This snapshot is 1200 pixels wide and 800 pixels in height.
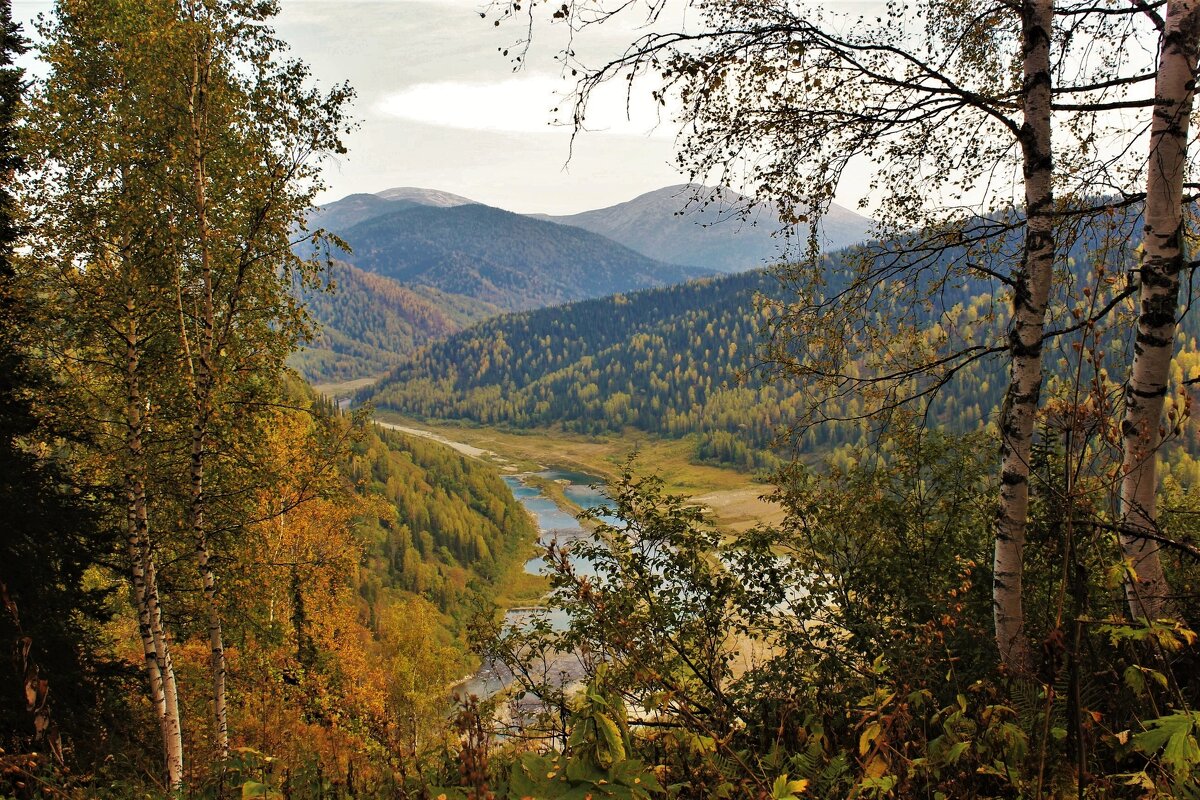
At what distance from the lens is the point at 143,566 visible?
10953 mm

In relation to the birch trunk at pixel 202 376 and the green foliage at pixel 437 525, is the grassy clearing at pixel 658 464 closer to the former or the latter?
the green foliage at pixel 437 525

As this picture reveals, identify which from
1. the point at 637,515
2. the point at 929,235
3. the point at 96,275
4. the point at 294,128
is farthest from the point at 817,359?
the point at 96,275

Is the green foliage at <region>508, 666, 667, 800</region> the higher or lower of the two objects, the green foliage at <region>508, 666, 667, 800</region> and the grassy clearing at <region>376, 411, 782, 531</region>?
the higher

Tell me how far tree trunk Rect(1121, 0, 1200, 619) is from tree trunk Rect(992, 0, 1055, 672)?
1.99 feet

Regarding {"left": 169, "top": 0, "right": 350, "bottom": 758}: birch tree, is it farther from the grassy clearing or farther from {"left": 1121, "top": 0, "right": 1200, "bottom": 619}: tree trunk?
the grassy clearing

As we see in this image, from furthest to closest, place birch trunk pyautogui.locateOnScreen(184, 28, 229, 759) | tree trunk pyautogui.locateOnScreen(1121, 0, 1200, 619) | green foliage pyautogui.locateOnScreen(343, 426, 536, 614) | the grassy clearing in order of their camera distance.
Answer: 1. the grassy clearing
2. green foliage pyautogui.locateOnScreen(343, 426, 536, 614)
3. birch trunk pyautogui.locateOnScreen(184, 28, 229, 759)
4. tree trunk pyautogui.locateOnScreen(1121, 0, 1200, 619)

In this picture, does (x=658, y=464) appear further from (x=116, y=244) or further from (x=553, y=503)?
(x=116, y=244)

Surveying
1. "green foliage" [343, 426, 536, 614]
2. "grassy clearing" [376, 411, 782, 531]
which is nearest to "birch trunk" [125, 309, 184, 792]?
"green foliage" [343, 426, 536, 614]

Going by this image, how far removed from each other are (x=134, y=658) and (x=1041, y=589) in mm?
20478

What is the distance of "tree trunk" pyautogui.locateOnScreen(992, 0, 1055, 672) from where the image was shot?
5.22 metres

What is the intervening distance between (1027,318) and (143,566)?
1255cm

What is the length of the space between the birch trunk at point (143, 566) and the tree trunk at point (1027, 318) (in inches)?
456

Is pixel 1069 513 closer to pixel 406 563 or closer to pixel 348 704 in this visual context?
pixel 348 704

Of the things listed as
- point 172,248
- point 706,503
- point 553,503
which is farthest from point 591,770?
point 553,503
